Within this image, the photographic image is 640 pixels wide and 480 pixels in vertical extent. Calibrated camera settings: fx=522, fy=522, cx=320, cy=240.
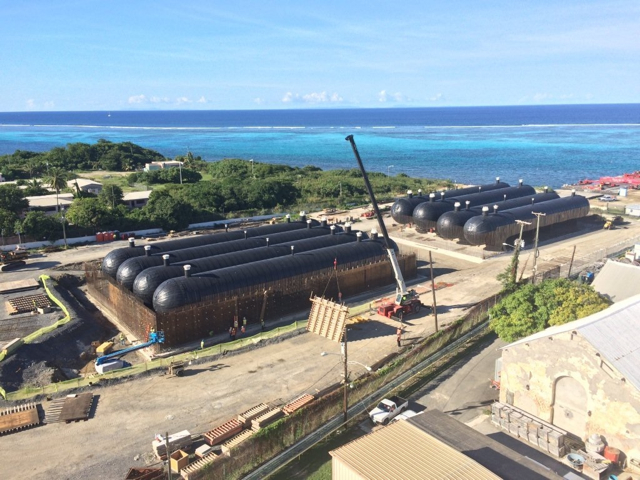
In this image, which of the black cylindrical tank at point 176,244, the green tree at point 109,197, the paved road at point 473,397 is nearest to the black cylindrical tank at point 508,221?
the black cylindrical tank at point 176,244

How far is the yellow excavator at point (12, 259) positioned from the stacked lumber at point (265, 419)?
1622 inches

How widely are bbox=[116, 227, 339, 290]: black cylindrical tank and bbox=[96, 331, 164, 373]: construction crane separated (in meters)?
8.48

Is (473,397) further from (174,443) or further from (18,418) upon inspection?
(18,418)

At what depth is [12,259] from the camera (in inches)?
2265

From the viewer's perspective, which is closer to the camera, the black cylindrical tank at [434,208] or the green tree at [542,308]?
the green tree at [542,308]

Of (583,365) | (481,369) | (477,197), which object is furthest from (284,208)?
(583,365)

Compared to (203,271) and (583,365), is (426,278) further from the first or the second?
(583,365)

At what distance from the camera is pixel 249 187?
91.1 m

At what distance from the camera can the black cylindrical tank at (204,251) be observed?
4416 cm

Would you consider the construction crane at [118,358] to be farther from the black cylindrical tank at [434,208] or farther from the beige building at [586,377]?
the black cylindrical tank at [434,208]

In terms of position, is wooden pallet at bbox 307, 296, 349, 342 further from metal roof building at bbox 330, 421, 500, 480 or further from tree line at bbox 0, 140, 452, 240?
tree line at bbox 0, 140, 452, 240

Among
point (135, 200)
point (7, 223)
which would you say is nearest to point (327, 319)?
point (7, 223)

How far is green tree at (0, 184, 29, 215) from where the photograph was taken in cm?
7112

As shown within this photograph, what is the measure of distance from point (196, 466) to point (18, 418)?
11687mm
